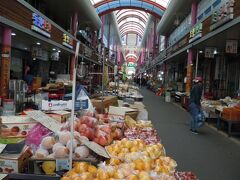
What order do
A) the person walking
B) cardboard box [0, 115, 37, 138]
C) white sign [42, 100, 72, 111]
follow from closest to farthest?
cardboard box [0, 115, 37, 138], white sign [42, 100, 72, 111], the person walking

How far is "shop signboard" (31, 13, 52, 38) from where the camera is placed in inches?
534

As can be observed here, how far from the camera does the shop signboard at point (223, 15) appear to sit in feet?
34.3

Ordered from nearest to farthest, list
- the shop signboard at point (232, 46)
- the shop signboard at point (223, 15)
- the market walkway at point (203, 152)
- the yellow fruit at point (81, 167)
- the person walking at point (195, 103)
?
the yellow fruit at point (81, 167), the market walkway at point (203, 152), the shop signboard at point (223, 15), the person walking at point (195, 103), the shop signboard at point (232, 46)

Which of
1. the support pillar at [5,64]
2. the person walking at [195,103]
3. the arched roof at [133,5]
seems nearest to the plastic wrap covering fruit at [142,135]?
the person walking at [195,103]

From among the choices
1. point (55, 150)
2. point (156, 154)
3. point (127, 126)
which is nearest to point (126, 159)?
point (156, 154)

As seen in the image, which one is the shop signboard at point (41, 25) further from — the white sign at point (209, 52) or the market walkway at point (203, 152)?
the white sign at point (209, 52)

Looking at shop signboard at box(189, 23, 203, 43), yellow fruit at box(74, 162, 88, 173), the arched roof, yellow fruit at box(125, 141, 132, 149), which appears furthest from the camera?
the arched roof

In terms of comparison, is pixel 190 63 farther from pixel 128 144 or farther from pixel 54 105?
pixel 128 144

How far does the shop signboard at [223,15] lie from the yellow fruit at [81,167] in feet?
29.6

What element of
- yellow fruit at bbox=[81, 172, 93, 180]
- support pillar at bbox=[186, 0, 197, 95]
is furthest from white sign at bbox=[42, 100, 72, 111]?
support pillar at bbox=[186, 0, 197, 95]

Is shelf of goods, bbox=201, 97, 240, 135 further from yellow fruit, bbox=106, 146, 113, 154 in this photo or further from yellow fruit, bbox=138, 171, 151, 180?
yellow fruit, bbox=138, 171, 151, 180

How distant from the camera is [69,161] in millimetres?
2865

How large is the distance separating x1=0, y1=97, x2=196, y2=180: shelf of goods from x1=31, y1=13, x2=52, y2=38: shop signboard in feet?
34.3

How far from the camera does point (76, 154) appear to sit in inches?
117
